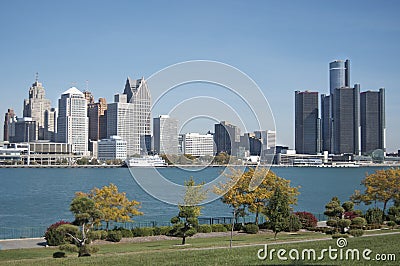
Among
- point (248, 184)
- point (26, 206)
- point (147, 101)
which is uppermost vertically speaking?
point (147, 101)

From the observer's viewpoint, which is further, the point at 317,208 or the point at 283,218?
the point at 317,208

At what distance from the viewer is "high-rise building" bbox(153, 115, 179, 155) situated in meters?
16.3

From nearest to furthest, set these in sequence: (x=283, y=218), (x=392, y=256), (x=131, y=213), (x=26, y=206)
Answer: (x=392, y=256)
(x=283, y=218)
(x=131, y=213)
(x=26, y=206)

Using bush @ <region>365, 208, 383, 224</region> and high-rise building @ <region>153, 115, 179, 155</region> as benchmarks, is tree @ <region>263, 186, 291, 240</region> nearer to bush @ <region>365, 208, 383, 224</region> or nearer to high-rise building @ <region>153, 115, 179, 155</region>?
bush @ <region>365, 208, 383, 224</region>

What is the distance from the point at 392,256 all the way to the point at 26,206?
45.4m

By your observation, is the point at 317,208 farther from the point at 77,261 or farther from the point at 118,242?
the point at 77,261

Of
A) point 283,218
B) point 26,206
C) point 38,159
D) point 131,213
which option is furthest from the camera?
point 38,159

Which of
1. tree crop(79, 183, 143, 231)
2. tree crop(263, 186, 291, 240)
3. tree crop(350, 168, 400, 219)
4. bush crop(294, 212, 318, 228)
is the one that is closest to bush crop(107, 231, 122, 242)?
tree crop(79, 183, 143, 231)

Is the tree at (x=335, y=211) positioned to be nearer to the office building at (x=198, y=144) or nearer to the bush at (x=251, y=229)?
the bush at (x=251, y=229)

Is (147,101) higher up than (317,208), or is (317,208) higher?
(147,101)

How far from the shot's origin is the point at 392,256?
12352mm

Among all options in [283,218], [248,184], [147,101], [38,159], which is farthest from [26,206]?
[38,159]

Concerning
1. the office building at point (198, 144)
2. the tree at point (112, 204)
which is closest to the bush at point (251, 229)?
the office building at point (198, 144)

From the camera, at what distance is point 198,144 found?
76.6 ft
